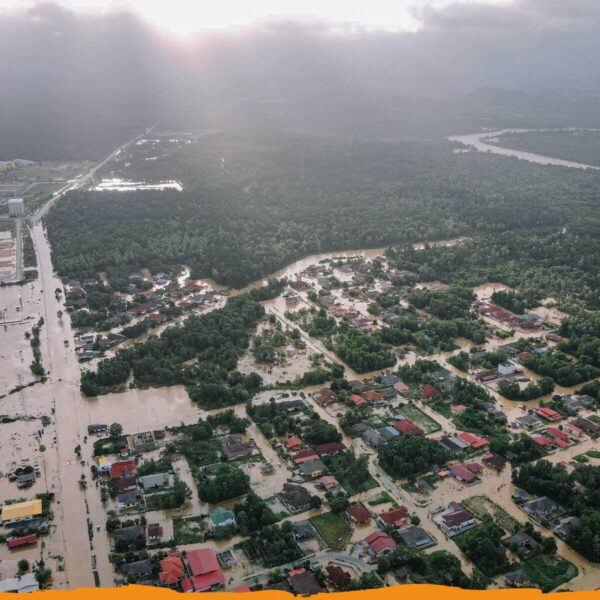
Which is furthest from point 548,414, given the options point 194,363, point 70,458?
point 70,458

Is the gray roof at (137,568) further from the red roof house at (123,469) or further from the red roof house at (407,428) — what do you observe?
the red roof house at (407,428)

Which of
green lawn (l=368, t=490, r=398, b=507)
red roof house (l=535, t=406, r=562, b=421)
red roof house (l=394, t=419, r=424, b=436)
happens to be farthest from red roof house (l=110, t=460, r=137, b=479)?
red roof house (l=535, t=406, r=562, b=421)

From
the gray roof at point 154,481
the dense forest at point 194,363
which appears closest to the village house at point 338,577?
the gray roof at point 154,481

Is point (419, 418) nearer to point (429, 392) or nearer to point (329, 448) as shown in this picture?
point (429, 392)

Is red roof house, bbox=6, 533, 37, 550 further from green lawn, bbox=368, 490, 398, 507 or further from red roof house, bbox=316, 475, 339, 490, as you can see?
green lawn, bbox=368, 490, 398, 507

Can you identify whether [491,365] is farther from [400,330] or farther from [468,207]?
Answer: [468,207]

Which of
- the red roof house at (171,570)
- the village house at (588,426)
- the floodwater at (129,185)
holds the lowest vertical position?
the village house at (588,426)

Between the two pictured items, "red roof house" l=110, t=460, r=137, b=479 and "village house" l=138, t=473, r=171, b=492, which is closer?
"village house" l=138, t=473, r=171, b=492
